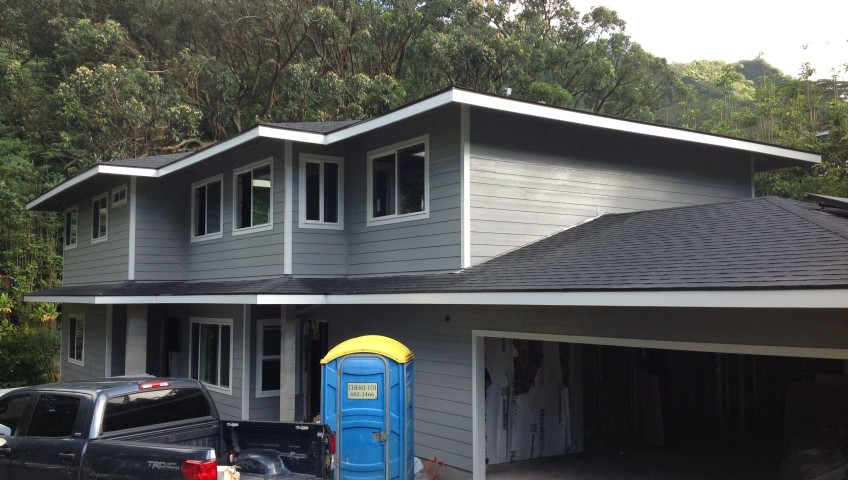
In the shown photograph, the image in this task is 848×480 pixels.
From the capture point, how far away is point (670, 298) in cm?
650

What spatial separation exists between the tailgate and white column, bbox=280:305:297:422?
14.3 feet

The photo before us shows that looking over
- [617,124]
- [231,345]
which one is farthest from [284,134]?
[617,124]

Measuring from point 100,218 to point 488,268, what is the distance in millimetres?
11781

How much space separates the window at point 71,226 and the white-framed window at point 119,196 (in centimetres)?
337

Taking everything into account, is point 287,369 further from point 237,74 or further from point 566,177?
point 237,74

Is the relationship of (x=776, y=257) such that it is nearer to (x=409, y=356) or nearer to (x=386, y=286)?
(x=409, y=356)

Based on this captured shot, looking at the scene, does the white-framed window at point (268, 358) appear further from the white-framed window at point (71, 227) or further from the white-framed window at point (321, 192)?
the white-framed window at point (71, 227)

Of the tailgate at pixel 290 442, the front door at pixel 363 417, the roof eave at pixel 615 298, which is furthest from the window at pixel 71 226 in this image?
the tailgate at pixel 290 442

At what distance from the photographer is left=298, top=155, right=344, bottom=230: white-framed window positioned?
12289 millimetres

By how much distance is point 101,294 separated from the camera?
46.7 ft

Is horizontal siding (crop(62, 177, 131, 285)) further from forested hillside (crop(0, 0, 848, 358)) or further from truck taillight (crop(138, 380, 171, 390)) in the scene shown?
truck taillight (crop(138, 380, 171, 390))

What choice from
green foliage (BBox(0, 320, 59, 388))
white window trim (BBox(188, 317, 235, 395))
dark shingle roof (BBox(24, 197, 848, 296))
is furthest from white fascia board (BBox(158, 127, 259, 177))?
green foliage (BBox(0, 320, 59, 388))

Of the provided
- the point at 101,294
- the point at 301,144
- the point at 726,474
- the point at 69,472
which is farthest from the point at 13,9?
the point at 726,474

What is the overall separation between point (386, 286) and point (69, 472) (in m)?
5.17
